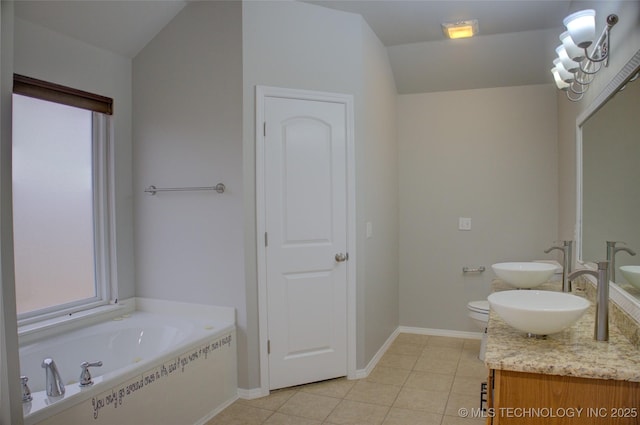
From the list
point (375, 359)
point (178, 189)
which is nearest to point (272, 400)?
point (375, 359)

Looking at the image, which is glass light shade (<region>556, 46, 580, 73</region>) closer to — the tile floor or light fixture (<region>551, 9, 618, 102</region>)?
light fixture (<region>551, 9, 618, 102</region>)

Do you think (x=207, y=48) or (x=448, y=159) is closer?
(x=207, y=48)

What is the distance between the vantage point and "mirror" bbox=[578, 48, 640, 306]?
5.36 feet

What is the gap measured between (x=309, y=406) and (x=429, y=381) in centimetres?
93

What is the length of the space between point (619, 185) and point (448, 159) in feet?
7.46

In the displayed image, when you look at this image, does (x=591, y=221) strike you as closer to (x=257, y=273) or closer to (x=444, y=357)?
(x=444, y=357)

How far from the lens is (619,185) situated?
1.82m

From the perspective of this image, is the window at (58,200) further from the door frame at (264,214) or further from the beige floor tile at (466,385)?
the beige floor tile at (466,385)

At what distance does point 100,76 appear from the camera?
9.88 feet

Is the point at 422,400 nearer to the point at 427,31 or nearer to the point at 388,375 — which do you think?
the point at 388,375

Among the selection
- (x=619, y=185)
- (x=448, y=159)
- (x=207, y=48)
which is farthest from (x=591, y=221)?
(x=207, y=48)

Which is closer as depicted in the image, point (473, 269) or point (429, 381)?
point (429, 381)

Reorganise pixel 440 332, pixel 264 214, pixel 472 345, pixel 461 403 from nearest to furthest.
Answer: pixel 461 403, pixel 264 214, pixel 472 345, pixel 440 332

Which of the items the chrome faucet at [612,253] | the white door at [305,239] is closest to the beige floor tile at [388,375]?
the white door at [305,239]
